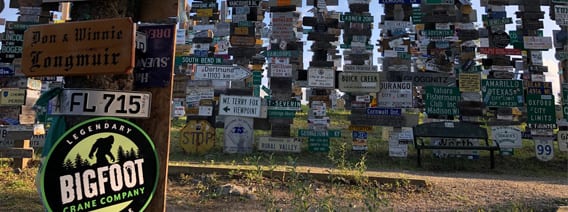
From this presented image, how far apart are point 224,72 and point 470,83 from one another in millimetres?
5961

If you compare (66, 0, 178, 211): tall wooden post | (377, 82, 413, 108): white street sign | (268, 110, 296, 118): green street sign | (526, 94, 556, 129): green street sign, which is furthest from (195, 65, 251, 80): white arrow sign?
(66, 0, 178, 211): tall wooden post

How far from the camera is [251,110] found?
9.73 m

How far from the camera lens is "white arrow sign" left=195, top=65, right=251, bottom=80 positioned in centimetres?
986

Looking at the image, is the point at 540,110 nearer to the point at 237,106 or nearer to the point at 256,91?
the point at 256,91

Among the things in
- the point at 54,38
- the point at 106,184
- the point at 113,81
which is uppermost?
the point at 54,38

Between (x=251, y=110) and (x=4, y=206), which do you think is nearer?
(x=4, y=206)

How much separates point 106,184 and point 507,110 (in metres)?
10.2

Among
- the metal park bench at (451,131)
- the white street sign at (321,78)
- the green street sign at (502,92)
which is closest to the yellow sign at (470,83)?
the green street sign at (502,92)

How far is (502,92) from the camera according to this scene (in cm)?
984

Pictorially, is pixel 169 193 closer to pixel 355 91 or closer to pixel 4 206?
pixel 4 206

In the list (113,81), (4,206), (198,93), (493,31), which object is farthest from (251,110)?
(113,81)

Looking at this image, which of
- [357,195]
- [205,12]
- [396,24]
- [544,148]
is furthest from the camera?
[205,12]

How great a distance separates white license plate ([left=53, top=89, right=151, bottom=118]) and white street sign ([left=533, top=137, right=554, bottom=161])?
402 inches

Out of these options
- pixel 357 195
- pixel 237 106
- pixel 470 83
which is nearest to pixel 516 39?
pixel 470 83
